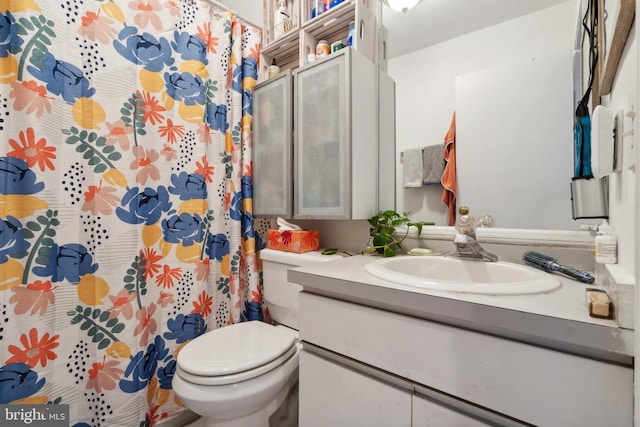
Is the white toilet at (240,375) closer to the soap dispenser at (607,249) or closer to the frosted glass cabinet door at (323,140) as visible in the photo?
the frosted glass cabinet door at (323,140)

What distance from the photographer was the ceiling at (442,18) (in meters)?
0.94

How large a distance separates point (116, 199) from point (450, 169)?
1281 millimetres

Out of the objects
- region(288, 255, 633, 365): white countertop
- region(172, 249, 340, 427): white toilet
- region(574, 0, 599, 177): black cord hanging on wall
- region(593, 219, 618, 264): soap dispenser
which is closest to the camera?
region(288, 255, 633, 365): white countertop

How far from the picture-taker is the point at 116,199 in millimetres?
1011

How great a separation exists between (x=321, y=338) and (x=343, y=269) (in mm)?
196

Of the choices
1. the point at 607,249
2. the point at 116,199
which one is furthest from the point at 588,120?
the point at 116,199

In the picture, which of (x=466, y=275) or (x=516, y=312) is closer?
(x=516, y=312)

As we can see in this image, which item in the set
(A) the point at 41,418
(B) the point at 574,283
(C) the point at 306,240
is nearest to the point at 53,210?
(A) the point at 41,418

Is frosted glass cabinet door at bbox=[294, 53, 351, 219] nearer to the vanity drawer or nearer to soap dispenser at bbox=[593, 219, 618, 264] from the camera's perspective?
the vanity drawer

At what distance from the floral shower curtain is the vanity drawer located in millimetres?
823

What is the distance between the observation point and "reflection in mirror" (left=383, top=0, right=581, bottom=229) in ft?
2.81

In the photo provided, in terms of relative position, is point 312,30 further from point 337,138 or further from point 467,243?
point 467,243

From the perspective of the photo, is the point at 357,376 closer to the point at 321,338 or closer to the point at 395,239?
the point at 321,338

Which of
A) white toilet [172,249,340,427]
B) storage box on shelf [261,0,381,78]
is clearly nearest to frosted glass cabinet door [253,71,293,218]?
storage box on shelf [261,0,381,78]
